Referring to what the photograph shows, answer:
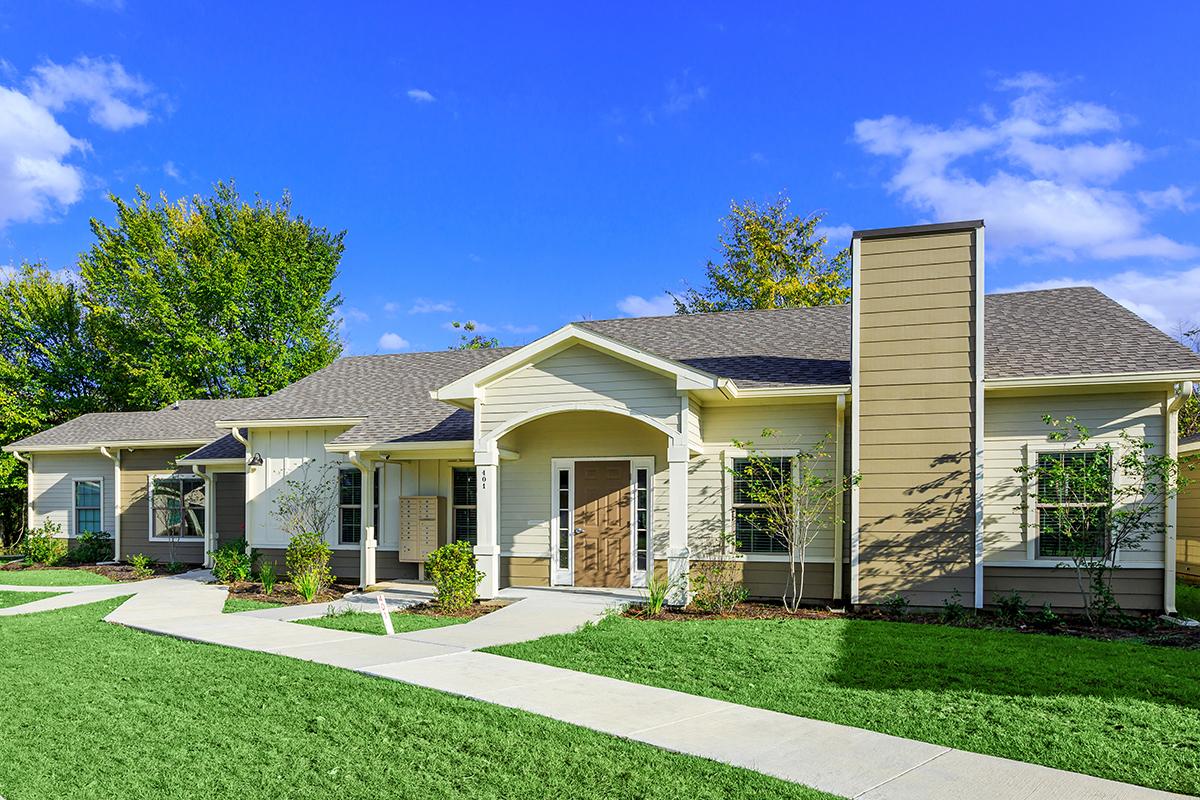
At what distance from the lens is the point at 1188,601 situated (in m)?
12.3

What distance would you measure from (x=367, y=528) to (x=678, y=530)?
6.03m

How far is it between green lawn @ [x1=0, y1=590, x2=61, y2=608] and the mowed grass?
680cm

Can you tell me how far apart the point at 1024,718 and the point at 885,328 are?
6636mm

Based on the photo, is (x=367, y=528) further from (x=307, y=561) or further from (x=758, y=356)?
(x=758, y=356)

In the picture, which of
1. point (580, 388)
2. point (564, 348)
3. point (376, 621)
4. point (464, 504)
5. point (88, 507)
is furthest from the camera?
point (88, 507)

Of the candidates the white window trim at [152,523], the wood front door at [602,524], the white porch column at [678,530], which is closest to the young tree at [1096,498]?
the white porch column at [678,530]

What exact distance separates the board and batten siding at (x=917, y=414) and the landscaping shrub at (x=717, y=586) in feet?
5.67

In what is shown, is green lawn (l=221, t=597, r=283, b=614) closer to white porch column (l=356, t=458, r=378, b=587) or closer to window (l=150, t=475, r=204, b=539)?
white porch column (l=356, t=458, r=378, b=587)

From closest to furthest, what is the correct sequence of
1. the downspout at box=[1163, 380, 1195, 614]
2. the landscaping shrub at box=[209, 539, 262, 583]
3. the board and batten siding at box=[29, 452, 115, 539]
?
the downspout at box=[1163, 380, 1195, 614] < the landscaping shrub at box=[209, 539, 262, 583] < the board and batten siding at box=[29, 452, 115, 539]

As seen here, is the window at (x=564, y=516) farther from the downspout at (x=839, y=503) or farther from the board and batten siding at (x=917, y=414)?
the board and batten siding at (x=917, y=414)

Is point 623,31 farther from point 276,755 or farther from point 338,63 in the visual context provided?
point 276,755

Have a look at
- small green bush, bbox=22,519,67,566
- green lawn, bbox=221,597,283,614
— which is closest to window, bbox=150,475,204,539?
small green bush, bbox=22,519,67,566

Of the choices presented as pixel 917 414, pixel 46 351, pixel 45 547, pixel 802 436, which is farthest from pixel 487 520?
pixel 46 351

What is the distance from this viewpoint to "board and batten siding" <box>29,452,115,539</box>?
20000mm
